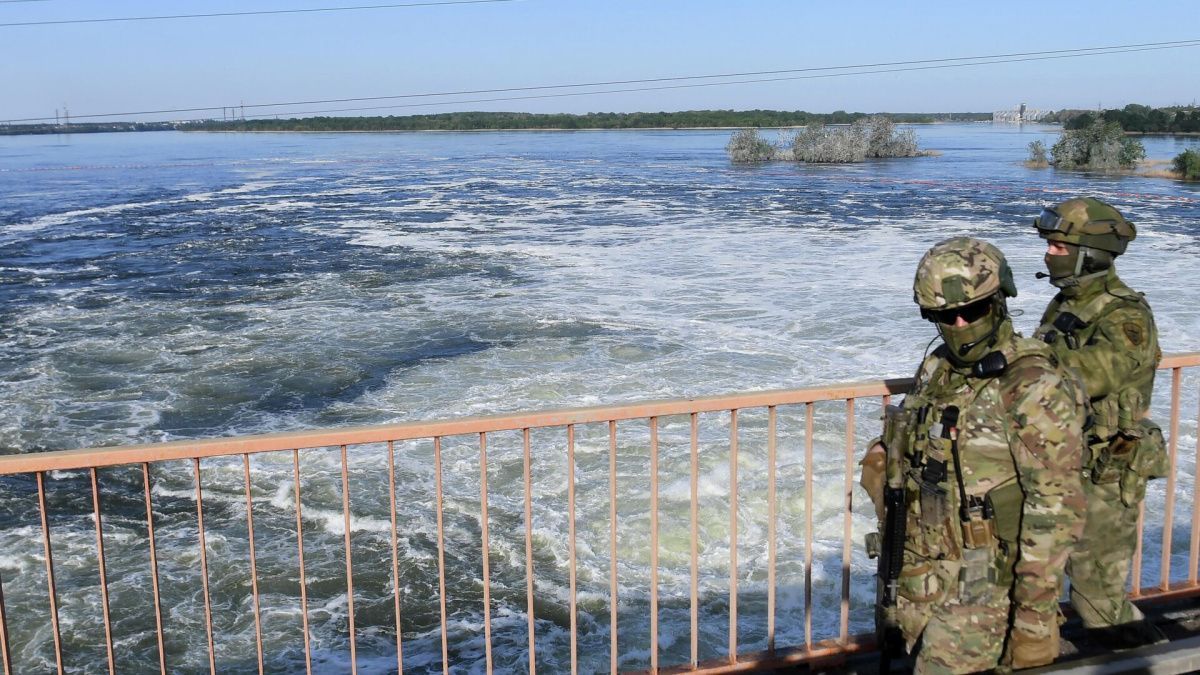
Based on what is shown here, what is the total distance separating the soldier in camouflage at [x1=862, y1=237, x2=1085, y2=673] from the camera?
2660 mm

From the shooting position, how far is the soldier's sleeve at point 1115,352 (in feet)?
11.6

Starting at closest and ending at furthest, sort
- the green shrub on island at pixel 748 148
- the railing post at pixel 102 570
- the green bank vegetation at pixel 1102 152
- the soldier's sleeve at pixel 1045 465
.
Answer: the soldier's sleeve at pixel 1045 465, the railing post at pixel 102 570, the green bank vegetation at pixel 1102 152, the green shrub on island at pixel 748 148

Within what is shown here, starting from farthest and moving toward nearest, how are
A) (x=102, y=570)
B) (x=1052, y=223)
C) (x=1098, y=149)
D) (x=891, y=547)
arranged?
(x=1098, y=149) < (x=1052, y=223) < (x=102, y=570) < (x=891, y=547)

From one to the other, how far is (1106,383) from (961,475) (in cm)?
115

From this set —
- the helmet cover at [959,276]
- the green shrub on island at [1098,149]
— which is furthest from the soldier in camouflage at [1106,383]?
the green shrub on island at [1098,149]

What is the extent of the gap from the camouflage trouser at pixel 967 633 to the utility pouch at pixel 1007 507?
0.17m

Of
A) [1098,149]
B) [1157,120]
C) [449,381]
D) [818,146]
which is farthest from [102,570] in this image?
[1157,120]

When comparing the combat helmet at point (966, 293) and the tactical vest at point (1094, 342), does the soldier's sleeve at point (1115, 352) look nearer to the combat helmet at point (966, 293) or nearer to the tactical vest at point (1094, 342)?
the tactical vest at point (1094, 342)

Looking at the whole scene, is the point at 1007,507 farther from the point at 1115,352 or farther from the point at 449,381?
the point at 449,381

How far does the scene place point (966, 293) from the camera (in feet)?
8.71

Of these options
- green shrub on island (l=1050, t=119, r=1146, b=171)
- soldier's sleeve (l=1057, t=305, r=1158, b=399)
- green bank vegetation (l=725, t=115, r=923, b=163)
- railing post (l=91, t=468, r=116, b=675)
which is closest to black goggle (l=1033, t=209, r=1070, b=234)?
soldier's sleeve (l=1057, t=305, r=1158, b=399)

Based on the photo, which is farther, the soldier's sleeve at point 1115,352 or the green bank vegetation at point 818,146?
the green bank vegetation at point 818,146

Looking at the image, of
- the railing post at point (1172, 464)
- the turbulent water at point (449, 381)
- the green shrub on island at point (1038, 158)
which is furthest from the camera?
the green shrub on island at point (1038, 158)

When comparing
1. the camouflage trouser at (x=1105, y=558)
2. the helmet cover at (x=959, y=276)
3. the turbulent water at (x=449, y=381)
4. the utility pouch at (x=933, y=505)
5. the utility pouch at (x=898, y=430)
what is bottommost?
the turbulent water at (x=449, y=381)
